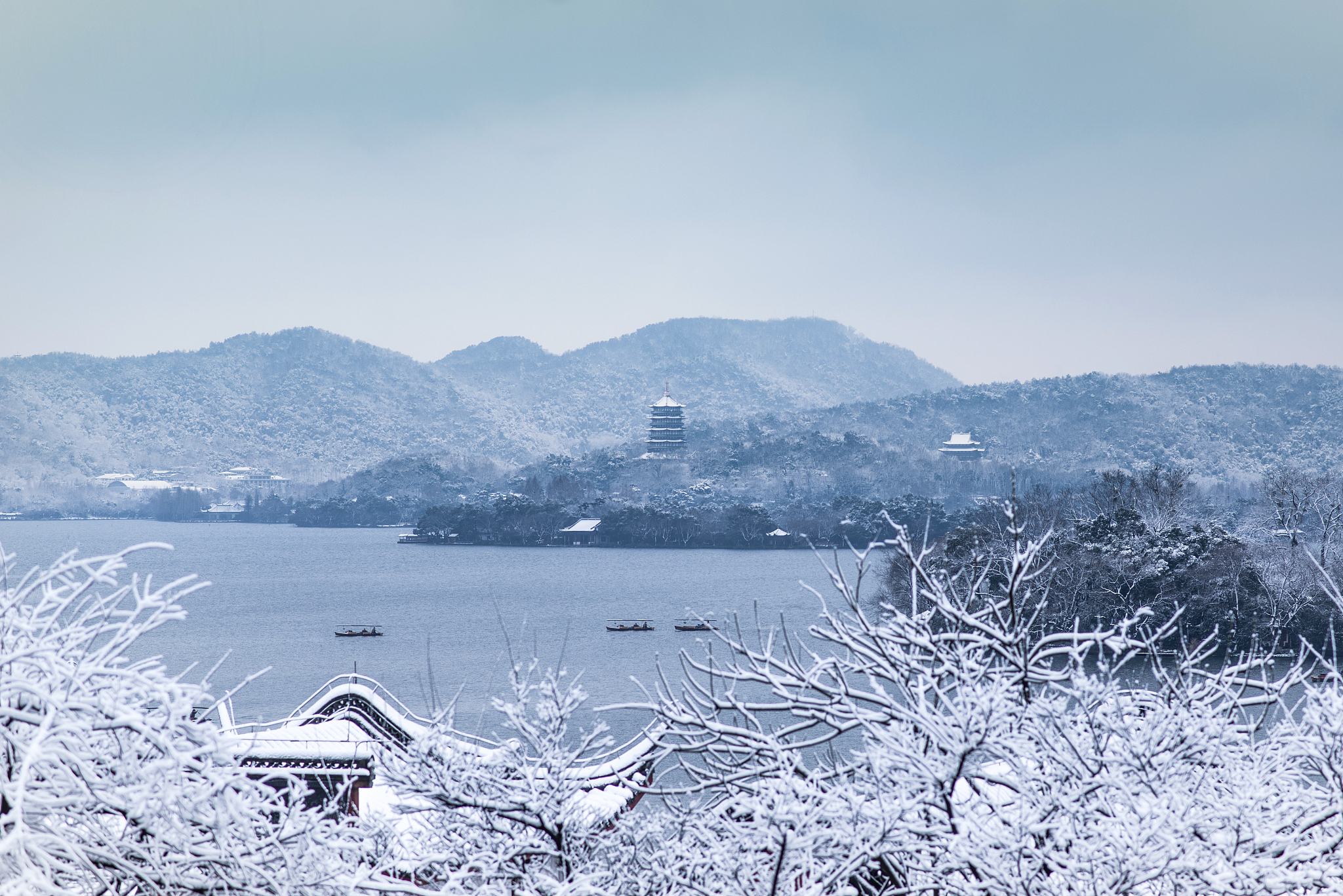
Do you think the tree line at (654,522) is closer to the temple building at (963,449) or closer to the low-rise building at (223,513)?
the temple building at (963,449)

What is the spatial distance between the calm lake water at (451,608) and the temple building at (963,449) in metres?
47.0

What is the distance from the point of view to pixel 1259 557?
3275 centimetres

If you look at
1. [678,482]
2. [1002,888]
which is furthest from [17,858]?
[678,482]

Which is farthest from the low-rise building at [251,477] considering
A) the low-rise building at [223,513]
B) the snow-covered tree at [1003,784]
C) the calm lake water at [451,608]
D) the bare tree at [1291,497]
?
the snow-covered tree at [1003,784]

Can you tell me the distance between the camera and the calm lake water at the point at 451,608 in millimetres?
33594

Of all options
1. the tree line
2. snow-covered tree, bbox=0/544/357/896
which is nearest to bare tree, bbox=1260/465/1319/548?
the tree line

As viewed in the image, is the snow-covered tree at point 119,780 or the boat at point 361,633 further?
the boat at point 361,633

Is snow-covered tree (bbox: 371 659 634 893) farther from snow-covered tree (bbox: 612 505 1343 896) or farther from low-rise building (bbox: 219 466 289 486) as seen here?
low-rise building (bbox: 219 466 289 486)

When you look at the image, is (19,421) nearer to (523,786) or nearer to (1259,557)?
(1259,557)

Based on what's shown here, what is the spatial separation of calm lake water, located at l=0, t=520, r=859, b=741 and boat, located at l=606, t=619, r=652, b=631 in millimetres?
269

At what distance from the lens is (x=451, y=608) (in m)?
51.7

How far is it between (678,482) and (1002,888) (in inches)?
4166

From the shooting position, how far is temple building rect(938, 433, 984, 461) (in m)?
121

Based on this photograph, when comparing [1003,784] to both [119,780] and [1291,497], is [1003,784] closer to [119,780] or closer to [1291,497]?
[119,780]
